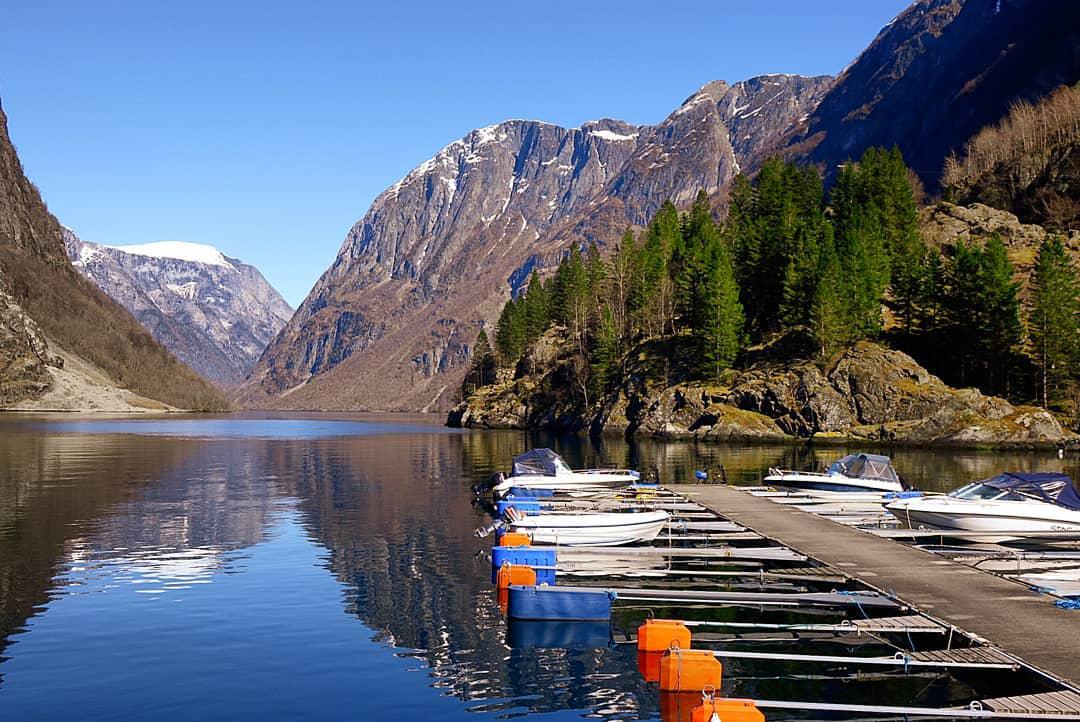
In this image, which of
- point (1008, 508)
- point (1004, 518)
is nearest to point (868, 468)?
point (1008, 508)

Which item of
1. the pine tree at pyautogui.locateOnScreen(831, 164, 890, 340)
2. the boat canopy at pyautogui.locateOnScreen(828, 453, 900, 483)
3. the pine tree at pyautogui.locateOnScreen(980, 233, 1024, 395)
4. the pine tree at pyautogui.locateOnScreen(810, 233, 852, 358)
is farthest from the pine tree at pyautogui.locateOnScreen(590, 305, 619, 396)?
the boat canopy at pyautogui.locateOnScreen(828, 453, 900, 483)

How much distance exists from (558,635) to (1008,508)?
21.9 meters

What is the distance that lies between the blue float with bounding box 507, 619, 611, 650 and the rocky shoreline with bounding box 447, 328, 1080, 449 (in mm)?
88375

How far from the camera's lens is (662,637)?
2400cm

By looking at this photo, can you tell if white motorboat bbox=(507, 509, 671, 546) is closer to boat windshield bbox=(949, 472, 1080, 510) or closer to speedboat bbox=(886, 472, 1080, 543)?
speedboat bbox=(886, 472, 1080, 543)

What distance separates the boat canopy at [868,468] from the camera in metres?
55.9

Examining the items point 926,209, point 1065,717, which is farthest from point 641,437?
point 1065,717

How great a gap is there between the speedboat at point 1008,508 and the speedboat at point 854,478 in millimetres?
14472

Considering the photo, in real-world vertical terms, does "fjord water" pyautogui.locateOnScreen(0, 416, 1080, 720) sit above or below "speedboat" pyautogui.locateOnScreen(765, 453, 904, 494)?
below

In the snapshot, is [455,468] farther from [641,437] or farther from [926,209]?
[926,209]

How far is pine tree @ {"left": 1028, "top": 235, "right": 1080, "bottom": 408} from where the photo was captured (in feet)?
351

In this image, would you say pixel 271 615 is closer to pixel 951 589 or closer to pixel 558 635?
pixel 558 635

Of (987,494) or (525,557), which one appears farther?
(987,494)

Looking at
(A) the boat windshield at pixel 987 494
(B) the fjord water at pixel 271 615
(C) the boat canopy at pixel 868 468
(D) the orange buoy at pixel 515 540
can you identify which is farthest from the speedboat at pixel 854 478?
(D) the orange buoy at pixel 515 540
